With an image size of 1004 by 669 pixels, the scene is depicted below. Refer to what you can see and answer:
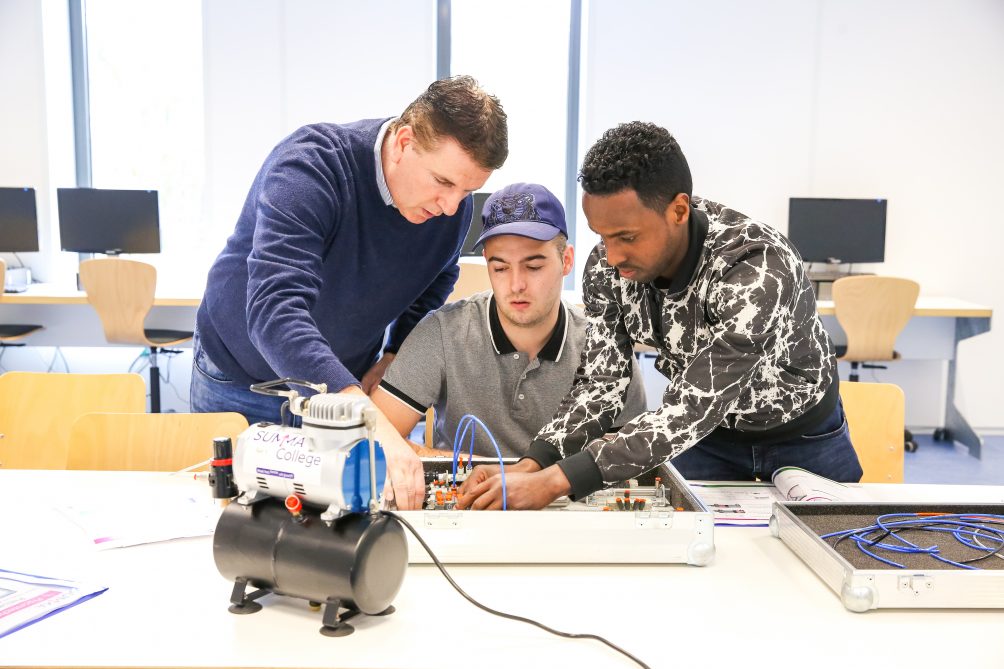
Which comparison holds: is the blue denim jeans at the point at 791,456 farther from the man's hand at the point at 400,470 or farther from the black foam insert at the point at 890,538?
the man's hand at the point at 400,470

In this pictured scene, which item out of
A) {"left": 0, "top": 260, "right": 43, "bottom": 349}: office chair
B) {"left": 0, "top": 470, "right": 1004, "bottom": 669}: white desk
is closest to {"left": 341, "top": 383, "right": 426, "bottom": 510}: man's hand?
{"left": 0, "top": 470, "right": 1004, "bottom": 669}: white desk

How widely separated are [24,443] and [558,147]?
158 inches

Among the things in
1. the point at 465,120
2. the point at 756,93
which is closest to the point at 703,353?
the point at 465,120

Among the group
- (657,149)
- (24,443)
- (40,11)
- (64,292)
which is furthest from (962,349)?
(40,11)

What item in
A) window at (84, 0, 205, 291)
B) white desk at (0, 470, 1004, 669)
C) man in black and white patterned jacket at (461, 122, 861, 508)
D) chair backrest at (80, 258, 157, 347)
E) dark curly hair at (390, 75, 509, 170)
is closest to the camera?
white desk at (0, 470, 1004, 669)

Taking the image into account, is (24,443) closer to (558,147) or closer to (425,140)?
(425,140)

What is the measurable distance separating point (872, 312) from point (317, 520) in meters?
3.94

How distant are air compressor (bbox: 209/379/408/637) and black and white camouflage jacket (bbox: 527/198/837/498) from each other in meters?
0.40

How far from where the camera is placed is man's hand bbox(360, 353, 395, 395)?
1909 millimetres

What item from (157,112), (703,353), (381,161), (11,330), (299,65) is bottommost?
(11,330)

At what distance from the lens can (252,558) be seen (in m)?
1.02

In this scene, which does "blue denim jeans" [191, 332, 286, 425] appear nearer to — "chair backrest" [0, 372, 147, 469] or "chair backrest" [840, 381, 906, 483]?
"chair backrest" [0, 372, 147, 469]

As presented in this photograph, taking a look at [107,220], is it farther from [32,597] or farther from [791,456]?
[791,456]

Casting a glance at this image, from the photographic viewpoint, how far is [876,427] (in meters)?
1.94
